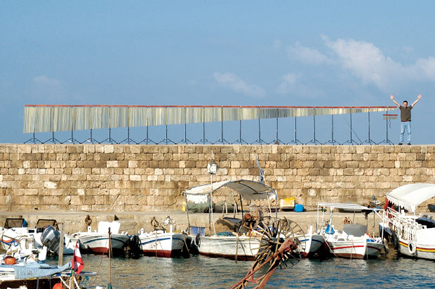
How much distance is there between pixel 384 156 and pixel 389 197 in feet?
13.0

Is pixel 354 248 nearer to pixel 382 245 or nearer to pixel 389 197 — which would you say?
pixel 382 245

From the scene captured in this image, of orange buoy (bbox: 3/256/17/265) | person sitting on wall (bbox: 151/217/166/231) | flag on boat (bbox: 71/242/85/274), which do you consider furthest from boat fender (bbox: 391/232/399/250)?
orange buoy (bbox: 3/256/17/265)

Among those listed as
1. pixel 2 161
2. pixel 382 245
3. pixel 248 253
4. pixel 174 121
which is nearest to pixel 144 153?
pixel 174 121

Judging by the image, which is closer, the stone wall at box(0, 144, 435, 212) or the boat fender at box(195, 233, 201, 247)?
the boat fender at box(195, 233, 201, 247)

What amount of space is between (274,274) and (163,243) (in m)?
4.43

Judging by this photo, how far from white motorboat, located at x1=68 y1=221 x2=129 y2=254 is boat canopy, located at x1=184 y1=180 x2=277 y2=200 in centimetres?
264

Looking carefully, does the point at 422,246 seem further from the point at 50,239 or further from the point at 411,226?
the point at 50,239

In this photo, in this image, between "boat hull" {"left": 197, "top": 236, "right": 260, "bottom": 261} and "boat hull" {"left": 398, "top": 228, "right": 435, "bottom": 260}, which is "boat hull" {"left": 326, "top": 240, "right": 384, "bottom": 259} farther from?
"boat hull" {"left": 197, "top": 236, "right": 260, "bottom": 261}

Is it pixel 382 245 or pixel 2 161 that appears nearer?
pixel 382 245

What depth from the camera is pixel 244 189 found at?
80.3 ft

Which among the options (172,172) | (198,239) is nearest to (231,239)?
(198,239)

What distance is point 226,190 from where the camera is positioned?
28.6m

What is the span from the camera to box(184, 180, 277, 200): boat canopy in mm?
23156

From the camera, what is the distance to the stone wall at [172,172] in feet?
92.6
